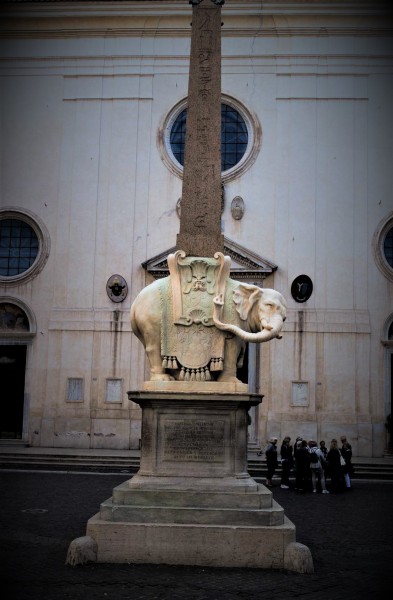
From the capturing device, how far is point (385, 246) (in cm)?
2431

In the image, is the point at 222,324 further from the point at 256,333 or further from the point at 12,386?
the point at 12,386

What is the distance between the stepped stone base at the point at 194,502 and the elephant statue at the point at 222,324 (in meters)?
0.47

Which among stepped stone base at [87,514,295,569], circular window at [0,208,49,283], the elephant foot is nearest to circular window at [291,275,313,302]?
circular window at [0,208,49,283]

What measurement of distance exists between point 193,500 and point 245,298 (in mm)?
2435

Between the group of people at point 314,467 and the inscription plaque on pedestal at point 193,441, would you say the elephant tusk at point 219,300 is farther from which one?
the group of people at point 314,467

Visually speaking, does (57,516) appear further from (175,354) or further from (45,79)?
(45,79)

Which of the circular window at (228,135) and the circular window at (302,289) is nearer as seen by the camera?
the circular window at (302,289)

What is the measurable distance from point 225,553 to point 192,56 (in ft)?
20.3

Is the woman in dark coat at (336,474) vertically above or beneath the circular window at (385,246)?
beneath

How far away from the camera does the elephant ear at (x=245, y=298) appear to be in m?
8.92

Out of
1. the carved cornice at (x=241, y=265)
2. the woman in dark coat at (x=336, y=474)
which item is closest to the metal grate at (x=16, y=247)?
the carved cornice at (x=241, y=265)

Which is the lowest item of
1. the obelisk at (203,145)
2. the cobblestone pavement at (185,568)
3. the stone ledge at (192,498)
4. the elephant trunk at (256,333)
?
the cobblestone pavement at (185,568)

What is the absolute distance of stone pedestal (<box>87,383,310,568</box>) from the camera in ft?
24.8

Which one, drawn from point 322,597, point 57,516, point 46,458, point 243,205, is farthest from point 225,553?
point 243,205
